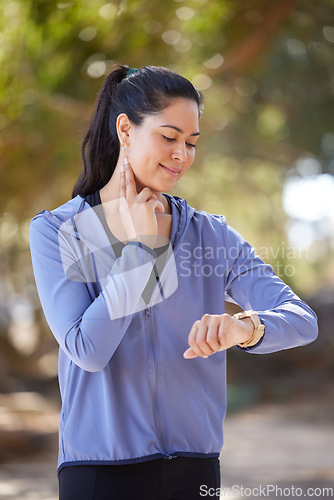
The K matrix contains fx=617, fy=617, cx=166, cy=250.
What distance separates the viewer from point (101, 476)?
1225 millimetres

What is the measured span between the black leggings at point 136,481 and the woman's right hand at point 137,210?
17.8 inches

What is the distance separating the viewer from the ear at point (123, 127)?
1.42 metres

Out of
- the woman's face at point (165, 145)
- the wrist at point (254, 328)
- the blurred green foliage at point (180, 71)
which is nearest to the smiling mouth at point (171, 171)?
the woman's face at point (165, 145)

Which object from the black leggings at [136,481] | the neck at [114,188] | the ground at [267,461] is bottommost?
the ground at [267,461]

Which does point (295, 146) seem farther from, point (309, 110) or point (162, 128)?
point (162, 128)

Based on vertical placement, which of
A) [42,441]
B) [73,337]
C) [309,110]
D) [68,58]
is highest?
[309,110]

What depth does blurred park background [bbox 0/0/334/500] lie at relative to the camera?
4934mm

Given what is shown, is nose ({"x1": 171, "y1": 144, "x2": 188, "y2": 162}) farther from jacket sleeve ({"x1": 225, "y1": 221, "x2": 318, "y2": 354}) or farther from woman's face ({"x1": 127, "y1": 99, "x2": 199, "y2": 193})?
jacket sleeve ({"x1": 225, "y1": 221, "x2": 318, "y2": 354})

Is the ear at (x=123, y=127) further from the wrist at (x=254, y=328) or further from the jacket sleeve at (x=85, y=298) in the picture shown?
the wrist at (x=254, y=328)

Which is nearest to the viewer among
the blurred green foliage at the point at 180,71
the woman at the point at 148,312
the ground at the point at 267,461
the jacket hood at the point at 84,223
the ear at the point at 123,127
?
the woman at the point at 148,312

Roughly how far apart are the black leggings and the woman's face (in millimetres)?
595

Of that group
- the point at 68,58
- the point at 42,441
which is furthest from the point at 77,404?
the point at 42,441

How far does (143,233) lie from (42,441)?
5740mm

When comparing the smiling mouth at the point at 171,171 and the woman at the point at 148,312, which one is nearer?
the woman at the point at 148,312
